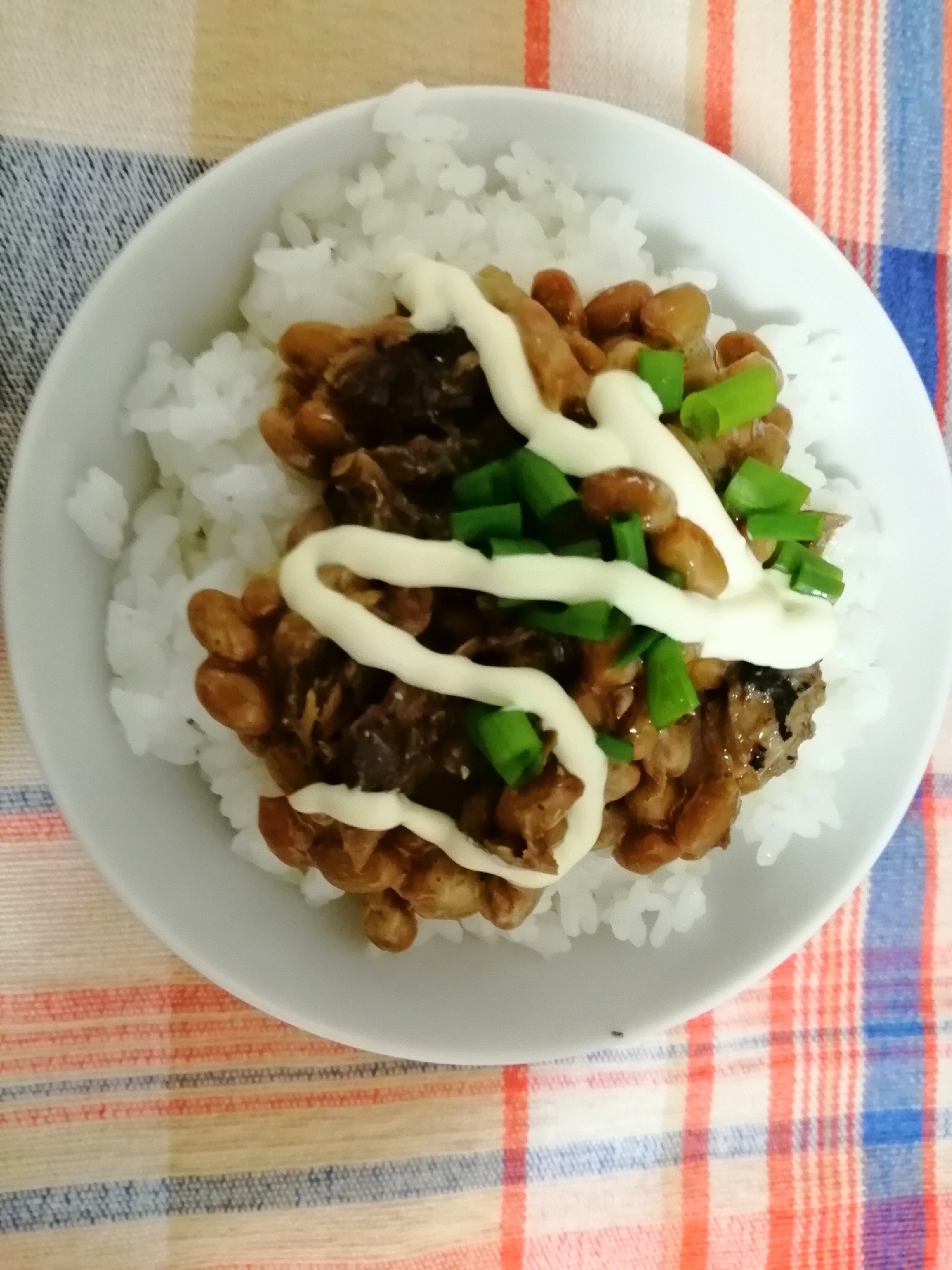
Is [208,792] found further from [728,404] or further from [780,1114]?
[780,1114]

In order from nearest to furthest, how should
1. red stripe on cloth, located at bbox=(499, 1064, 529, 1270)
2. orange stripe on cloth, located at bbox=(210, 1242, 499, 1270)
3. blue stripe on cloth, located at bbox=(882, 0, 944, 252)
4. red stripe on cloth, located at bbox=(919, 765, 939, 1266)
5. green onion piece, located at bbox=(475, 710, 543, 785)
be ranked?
1. green onion piece, located at bbox=(475, 710, 543, 785)
2. orange stripe on cloth, located at bbox=(210, 1242, 499, 1270)
3. red stripe on cloth, located at bbox=(499, 1064, 529, 1270)
4. blue stripe on cloth, located at bbox=(882, 0, 944, 252)
5. red stripe on cloth, located at bbox=(919, 765, 939, 1266)

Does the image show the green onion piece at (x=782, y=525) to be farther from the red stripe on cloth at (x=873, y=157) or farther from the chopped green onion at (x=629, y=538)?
the red stripe on cloth at (x=873, y=157)

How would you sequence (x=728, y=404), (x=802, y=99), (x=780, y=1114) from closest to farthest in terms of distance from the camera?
(x=728, y=404)
(x=802, y=99)
(x=780, y=1114)

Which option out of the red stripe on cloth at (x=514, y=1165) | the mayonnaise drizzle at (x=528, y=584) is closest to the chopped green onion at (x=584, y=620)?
the mayonnaise drizzle at (x=528, y=584)

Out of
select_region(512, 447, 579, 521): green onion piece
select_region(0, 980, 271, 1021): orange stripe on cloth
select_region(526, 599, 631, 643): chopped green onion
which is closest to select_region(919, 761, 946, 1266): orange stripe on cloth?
select_region(526, 599, 631, 643): chopped green onion

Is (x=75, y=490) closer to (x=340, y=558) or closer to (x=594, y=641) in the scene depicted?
(x=340, y=558)

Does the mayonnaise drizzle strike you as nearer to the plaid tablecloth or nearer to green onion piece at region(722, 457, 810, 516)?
green onion piece at region(722, 457, 810, 516)

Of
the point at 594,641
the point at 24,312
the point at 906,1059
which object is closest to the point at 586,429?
the point at 594,641

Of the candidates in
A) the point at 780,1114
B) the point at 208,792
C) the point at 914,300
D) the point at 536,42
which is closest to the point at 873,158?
the point at 914,300
